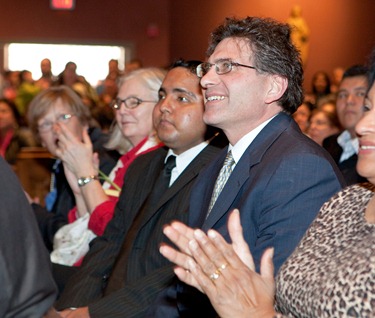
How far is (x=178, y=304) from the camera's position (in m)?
2.79

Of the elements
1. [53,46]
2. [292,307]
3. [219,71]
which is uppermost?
[219,71]

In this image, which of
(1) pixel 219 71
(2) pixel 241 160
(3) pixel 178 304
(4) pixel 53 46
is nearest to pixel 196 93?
(1) pixel 219 71

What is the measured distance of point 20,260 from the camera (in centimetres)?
179

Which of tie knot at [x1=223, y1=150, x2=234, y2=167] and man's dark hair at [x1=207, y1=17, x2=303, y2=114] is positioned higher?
man's dark hair at [x1=207, y1=17, x2=303, y2=114]

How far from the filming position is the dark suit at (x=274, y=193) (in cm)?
251

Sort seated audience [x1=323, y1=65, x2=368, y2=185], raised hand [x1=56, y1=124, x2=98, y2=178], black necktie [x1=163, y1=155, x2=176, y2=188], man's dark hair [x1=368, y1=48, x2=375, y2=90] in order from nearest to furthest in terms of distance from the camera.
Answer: man's dark hair [x1=368, y1=48, x2=375, y2=90] → black necktie [x1=163, y1=155, x2=176, y2=188] → raised hand [x1=56, y1=124, x2=98, y2=178] → seated audience [x1=323, y1=65, x2=368, y2=185]

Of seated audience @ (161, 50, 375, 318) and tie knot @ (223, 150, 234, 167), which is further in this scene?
tie knot @ (223, 150, 234, 167)

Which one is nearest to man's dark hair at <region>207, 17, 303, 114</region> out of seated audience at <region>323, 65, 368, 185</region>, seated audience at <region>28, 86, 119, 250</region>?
seated audience at <region>323, 65, 368, 185</region>

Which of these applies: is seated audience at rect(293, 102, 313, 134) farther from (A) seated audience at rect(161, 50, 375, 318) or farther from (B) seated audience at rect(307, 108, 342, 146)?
(A) seated audience at rect(161, 50, 375, 318)

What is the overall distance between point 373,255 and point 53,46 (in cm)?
1434

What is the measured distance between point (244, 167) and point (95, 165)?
1.79m

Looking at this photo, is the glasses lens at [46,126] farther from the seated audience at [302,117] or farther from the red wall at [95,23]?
the red wall at [95,23]

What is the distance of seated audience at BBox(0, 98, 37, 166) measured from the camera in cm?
742

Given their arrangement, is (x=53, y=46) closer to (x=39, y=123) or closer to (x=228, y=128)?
(x=39, y=123)
